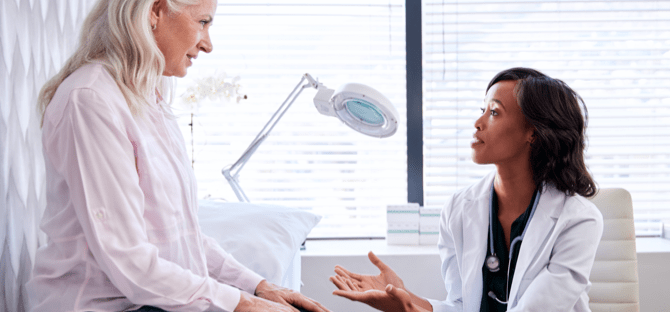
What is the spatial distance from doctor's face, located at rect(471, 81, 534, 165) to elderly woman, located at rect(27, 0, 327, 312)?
715 mm

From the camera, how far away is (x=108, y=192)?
0.81 meters

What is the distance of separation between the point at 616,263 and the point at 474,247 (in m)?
0.57

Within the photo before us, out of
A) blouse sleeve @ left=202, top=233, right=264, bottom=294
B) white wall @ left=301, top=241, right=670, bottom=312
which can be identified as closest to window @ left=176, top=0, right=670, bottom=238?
white wall @ left=301, top=241, right=670, bottom=312

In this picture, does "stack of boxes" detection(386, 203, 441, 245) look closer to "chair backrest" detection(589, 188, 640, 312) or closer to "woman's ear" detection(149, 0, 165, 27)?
"chair backrest" detection(589, 188, 640, 312)

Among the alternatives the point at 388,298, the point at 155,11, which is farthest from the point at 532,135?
the point at 155,11

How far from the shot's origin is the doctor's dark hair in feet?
4.18

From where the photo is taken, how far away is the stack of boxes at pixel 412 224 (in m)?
2.25

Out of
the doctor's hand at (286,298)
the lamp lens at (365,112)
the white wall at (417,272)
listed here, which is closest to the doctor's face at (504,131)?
the lamp lens at (365,112)

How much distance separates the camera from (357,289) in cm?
132

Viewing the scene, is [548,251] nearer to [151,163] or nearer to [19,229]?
[151,163]

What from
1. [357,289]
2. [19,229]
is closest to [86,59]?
[19,229]

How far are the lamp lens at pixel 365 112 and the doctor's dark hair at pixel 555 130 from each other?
1.48ft

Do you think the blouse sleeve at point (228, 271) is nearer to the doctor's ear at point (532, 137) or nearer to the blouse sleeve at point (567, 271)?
the blouse sleeve at point (567, 271)

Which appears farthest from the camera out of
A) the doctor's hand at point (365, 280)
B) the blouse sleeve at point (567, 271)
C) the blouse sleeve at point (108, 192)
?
the doctor's hand at point (365, 280)
